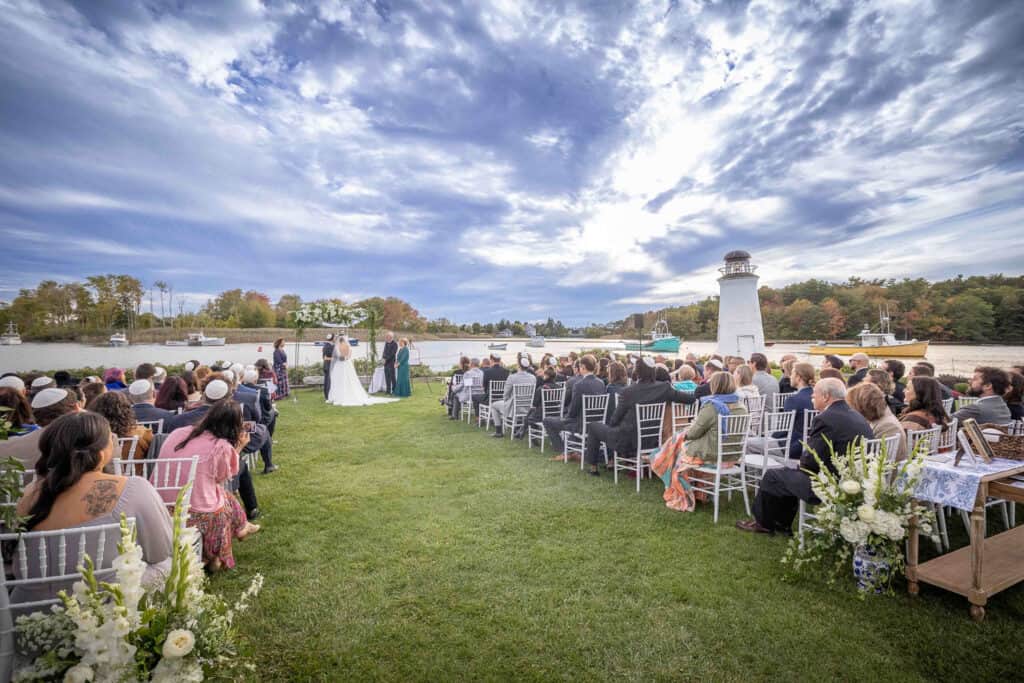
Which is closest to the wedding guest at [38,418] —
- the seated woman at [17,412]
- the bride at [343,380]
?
the seated woman at [17,412]

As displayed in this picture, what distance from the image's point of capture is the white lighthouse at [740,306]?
1720 cm

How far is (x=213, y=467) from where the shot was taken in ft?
12.0

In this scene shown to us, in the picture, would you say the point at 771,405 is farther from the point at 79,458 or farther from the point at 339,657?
the point at 79,458

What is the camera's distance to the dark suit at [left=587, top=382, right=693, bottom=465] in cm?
579

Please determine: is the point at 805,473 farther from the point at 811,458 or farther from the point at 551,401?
the point at 551,401

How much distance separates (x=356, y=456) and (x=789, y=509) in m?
6.06

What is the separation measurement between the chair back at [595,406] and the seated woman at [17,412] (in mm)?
6058

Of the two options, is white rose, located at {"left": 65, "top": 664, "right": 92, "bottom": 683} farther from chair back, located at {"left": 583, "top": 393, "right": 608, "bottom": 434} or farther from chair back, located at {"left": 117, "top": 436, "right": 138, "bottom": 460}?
chair back, located at {"left": 583, "top": 393, "right": 608, "bottom": 434}

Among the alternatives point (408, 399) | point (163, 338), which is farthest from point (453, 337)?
point (408, 399)

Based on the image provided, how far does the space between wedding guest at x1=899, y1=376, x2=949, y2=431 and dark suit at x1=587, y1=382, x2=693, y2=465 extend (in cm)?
221

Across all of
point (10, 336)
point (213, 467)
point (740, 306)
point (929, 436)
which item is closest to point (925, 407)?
point (929, 436)

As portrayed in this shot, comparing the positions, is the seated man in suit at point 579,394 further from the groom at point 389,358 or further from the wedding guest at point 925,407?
the groom at point 389,358

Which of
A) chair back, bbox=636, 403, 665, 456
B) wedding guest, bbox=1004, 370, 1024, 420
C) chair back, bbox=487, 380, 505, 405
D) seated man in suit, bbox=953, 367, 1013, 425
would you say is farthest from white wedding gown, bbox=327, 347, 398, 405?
wedding guest, bbox=1004, 370, 1024, 420

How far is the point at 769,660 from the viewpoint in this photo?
8.57 ft
